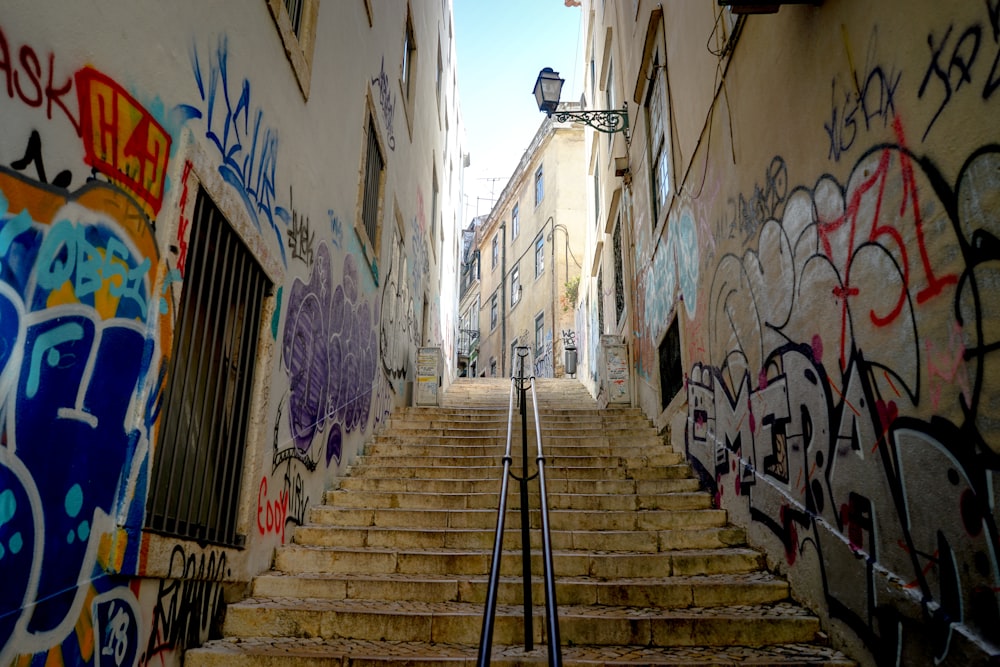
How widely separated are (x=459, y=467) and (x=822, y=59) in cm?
480

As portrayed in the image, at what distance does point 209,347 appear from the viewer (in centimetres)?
396

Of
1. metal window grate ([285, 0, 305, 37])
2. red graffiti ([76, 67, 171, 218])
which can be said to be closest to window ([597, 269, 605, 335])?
metal window grate ([285, 0, 305, 37])

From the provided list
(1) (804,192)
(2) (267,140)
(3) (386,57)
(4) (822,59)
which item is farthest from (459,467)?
(3) (386,57)

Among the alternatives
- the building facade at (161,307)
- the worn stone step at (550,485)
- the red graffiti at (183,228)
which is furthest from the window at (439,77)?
the red graffiti at (183,228)

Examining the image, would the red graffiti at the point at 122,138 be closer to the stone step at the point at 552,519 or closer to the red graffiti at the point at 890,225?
the stone step at the point at 552,519

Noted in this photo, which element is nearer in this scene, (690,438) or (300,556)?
(300,556)

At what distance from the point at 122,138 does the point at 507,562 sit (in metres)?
3.54

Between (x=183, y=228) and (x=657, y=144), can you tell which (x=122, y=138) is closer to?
(x=183, y=228)

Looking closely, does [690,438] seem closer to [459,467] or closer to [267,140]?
[459,467]

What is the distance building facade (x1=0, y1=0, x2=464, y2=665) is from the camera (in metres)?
2.29

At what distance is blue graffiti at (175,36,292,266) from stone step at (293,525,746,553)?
87.7 inches

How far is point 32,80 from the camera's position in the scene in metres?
2.28

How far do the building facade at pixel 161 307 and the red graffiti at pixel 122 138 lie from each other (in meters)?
0.01

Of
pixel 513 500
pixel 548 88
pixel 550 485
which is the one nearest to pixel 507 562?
pixel 513 500
